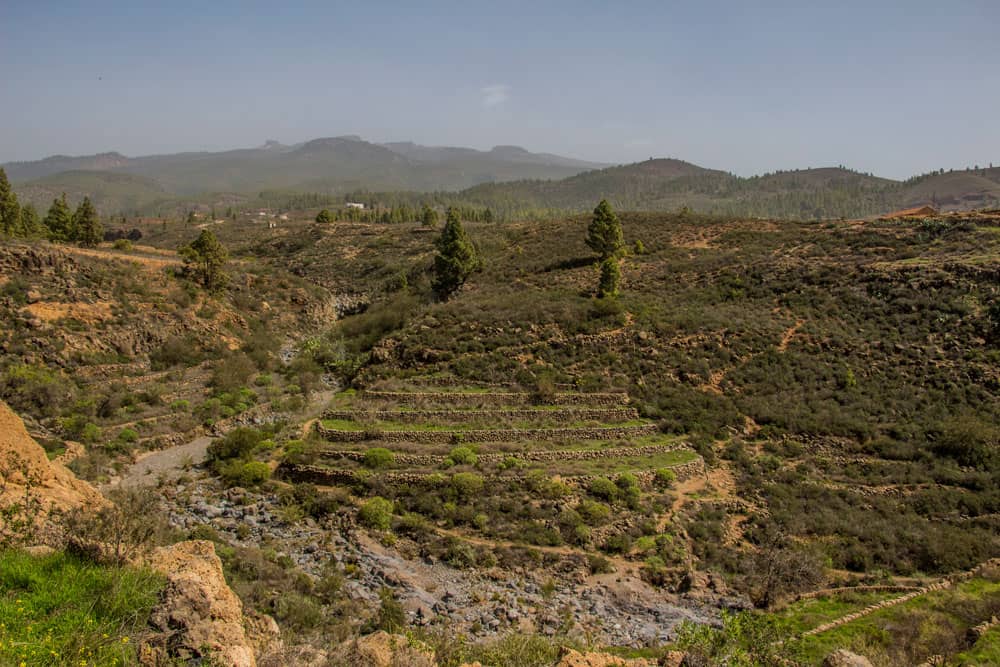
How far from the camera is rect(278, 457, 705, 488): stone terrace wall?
2019 cm

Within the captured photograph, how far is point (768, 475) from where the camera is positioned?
21812 millimetres

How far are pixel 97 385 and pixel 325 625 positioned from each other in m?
23.4

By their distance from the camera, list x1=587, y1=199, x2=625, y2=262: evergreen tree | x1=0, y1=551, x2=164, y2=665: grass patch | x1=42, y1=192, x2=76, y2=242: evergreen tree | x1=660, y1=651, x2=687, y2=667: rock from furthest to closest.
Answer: x1=42, y1=192, x2=76, y2=242: evergreen tree → x1=587, y1=199, x2=625, y2=262: evergreen tree → x1=660, y1=651, x2=687, y2=667: rock → x1=0, y1=551, x2=164, y2=665: grass patch

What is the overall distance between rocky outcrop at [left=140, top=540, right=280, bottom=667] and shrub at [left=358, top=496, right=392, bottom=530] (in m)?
9.74

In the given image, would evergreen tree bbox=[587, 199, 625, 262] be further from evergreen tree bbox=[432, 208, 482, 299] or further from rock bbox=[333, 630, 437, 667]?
rock bbox=[333, 630, 437, 667]

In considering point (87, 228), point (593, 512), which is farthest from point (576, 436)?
point (87, 228)

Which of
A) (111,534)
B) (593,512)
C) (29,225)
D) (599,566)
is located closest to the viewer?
(111,534)

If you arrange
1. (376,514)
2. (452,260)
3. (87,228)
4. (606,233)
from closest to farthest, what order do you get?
(376,514), (452,260), (606,233), (87,228)

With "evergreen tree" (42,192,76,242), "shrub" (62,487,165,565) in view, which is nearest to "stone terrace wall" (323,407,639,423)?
"shrub" (62,487,165,565)

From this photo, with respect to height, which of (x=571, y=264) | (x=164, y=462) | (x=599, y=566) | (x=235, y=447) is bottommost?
(x=599, y=566)

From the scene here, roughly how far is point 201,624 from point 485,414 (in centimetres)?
1909

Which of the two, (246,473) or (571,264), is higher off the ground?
(571,264)

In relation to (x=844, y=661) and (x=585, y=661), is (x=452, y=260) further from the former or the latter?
(x=844, y=661)

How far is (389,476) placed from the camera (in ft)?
66.4
